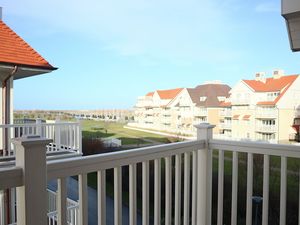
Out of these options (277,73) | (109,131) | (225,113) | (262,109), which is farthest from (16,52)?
(277,73)

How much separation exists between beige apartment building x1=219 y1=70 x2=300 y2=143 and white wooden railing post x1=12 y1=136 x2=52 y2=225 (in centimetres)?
600

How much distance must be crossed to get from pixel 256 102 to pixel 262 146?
733 cm

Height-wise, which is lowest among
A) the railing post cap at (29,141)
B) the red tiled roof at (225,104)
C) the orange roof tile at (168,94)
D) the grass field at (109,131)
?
the grass field at (109,131)

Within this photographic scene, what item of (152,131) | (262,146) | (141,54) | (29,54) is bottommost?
(152,131)

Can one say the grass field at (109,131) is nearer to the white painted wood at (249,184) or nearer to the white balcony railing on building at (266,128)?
the white balcony railing on building at (266,128)

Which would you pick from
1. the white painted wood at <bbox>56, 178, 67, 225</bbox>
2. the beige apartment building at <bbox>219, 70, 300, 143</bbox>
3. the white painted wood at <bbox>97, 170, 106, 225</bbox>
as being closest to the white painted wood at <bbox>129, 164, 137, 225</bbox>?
the white painted wood at <bbox>97, 170, 106, 225</bbox>

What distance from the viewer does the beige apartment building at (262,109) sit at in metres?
7.34

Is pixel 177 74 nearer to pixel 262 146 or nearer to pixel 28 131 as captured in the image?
pixel 28 131

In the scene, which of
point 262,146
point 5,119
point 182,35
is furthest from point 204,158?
point 182,35

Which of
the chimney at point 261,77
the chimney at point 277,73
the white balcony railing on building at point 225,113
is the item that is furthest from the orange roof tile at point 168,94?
the chimney at point 277,73

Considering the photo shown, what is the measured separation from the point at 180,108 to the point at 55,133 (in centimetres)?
495

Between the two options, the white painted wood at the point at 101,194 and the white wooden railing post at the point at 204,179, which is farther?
the white wooden railing post at the point at 204,179

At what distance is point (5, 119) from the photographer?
→ 6.41m

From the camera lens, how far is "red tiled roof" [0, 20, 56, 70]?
20.3 ft
